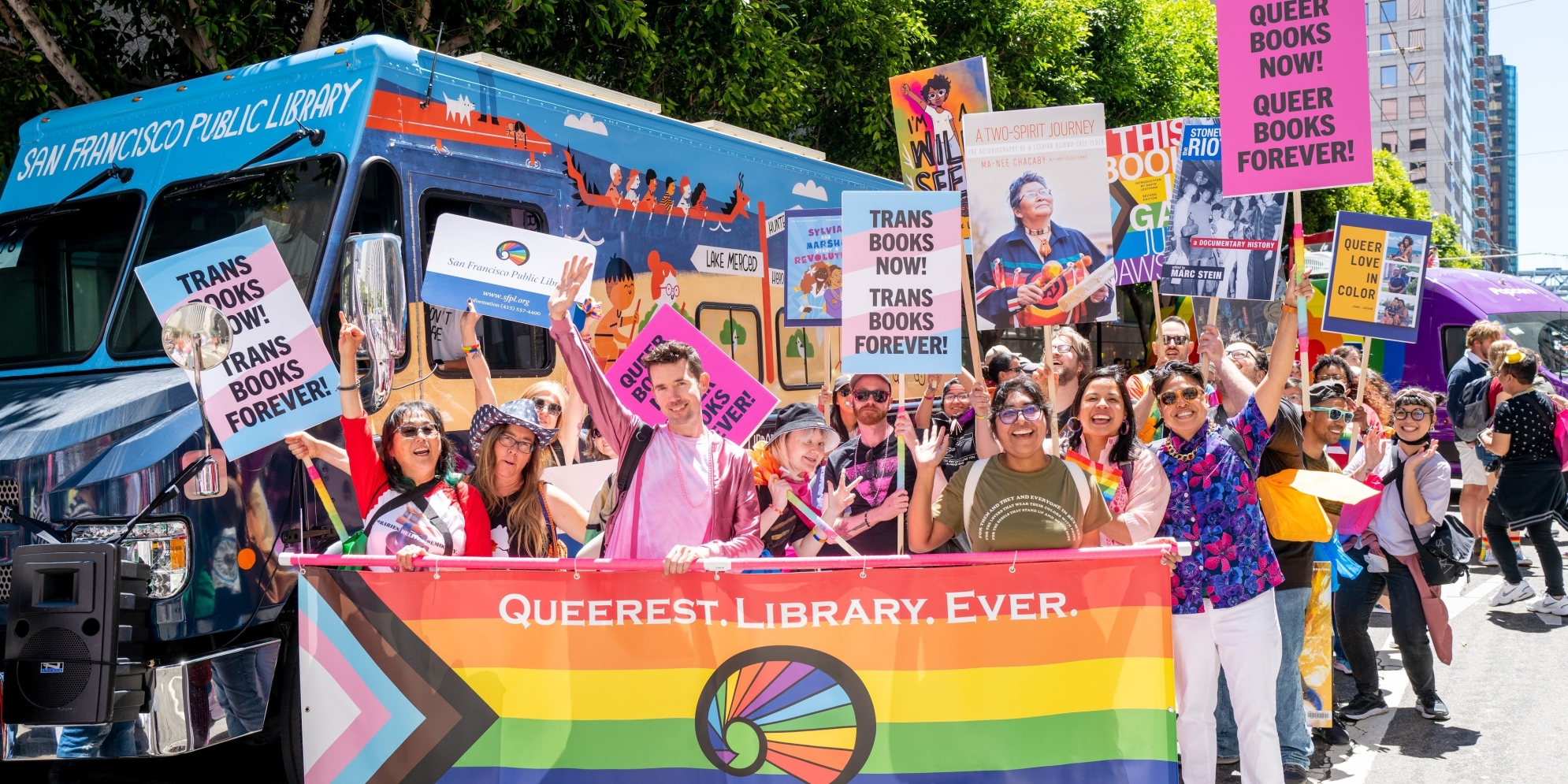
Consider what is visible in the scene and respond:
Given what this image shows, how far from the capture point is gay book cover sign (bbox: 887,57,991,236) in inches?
306

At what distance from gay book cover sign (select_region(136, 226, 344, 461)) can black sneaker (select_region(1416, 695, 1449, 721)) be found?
18.4ft

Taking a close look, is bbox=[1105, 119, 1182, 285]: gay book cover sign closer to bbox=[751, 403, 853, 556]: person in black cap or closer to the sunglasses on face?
bbox=[751, 403, 853, 556]: person in black cap

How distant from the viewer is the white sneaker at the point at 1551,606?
951cm

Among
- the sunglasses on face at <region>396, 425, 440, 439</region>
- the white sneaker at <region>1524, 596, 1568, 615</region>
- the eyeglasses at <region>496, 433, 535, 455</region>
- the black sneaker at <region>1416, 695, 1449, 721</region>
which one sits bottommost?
the white sneaker at <region>1524, 596, 1568, 615</region>

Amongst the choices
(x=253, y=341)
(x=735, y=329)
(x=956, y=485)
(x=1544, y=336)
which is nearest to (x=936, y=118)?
(x=735, y=329)

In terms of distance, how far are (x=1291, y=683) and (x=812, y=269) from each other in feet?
11.7

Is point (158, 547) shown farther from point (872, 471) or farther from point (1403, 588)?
point (1403, 588)

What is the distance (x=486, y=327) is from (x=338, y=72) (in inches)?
51.5

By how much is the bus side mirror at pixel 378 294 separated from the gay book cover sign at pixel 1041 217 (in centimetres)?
236

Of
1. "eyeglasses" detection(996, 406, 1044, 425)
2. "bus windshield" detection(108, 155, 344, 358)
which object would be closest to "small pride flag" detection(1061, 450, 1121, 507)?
"eyeglasses" detection(996, 406, 1044, 425)

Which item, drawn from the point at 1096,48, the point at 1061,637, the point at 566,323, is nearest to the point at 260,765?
the point at 566,323

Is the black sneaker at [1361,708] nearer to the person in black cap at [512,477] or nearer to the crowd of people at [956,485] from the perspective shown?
the crowd of people at [956,485]

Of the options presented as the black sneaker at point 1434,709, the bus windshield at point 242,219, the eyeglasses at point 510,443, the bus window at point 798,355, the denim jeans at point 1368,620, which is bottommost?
Result: the black sneaker at point 1434,709

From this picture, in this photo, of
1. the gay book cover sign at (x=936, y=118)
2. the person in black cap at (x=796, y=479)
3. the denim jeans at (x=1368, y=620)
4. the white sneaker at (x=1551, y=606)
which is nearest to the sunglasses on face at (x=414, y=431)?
the person in black cap at (x=796, y=479)
